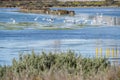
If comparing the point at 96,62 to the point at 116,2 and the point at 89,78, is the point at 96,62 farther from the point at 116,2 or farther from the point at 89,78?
the point at 116,2

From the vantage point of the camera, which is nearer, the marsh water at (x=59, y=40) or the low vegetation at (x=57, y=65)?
the low vegetation at (x=57, y=65)

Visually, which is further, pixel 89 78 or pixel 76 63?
pixel 76 63

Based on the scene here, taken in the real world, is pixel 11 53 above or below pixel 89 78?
below

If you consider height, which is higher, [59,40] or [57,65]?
[57,65]

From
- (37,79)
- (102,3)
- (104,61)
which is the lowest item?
(102,3)

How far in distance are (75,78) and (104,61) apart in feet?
15.4

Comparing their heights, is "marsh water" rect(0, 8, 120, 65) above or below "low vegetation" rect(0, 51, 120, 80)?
below

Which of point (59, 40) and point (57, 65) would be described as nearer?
point (57, 65)

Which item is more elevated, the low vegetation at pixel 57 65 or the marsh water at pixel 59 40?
the low vegetation at pixel 57 65

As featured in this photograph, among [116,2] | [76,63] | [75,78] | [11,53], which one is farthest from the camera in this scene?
[116,2]

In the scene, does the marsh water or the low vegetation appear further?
the marsh water

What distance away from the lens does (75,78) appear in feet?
39.9

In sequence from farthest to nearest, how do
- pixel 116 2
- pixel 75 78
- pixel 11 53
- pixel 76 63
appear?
pixel 116 2
pixel 11 53
pixel 76 63
pixel 75 78

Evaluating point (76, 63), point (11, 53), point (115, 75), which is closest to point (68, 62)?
point (76, 63)
